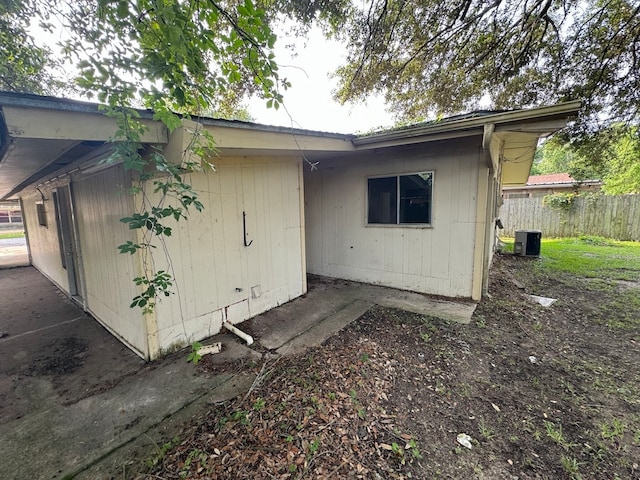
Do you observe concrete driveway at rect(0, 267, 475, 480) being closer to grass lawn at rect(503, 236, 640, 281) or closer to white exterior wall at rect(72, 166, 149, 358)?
white exterior wall at rect(72, 166, 149, 358)

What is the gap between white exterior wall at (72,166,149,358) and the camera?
299 centimetres

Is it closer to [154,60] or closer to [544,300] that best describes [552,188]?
[544,300]

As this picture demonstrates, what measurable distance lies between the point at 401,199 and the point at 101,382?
4866 millimetres

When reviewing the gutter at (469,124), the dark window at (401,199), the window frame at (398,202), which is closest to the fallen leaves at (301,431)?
the window frame at (398,202)

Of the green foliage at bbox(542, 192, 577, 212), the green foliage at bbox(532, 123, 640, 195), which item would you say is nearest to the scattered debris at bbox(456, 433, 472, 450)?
the green foliage at bbox(532, 123, 640, 195)

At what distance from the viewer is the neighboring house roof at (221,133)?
172 cm

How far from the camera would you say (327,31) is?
5926 millimetres

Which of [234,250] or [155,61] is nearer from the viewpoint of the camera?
[155,61]

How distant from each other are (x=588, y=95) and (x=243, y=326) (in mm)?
8889

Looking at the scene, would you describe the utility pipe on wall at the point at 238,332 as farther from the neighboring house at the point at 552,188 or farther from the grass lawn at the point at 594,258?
the neighboring house at the point at 552,188

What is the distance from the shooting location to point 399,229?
5098 millimetres

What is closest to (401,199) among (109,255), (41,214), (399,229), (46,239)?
(399,229)

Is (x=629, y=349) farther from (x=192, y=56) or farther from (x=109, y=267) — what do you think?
(x=109, y=267)

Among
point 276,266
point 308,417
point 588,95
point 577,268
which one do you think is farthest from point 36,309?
point 588,95
